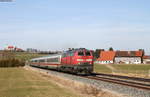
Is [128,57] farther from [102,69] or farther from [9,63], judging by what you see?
[102,69]

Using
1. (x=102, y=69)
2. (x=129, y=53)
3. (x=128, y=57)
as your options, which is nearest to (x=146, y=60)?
(x=129, y=53)

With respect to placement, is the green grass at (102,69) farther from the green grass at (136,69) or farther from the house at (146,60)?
the house at (146,60)

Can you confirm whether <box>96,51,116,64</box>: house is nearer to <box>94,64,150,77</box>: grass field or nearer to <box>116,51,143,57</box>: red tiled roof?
<box>116,51,143,57</box>: red tiled roof

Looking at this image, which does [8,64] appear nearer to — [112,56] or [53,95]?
[112,56]

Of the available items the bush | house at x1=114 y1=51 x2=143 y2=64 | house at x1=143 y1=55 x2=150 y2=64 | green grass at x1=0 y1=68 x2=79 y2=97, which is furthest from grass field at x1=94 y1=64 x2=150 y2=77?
the bush

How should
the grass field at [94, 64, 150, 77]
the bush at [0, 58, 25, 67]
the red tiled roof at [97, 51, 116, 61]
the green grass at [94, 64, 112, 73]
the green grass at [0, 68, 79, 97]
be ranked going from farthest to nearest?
the red tiled roof at [97, 51, 116, 61]
the bush at [0, 58, 25, 67]
the green grass at [94, 64, 112, 73]
the grass field at [94, 64, 150, 77]
the green grass at [0, 68, 79, 97]

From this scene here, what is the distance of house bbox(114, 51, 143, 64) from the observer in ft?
433

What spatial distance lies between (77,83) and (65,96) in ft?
20.9

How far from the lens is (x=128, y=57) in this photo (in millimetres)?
134375

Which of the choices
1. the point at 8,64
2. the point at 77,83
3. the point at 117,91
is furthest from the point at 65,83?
the point at 8,64

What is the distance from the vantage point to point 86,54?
32688 millimetres

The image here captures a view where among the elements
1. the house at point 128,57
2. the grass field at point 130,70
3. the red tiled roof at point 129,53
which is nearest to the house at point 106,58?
the house at point 128,57

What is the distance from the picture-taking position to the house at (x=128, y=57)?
13200cm

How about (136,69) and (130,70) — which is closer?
(130,70)
